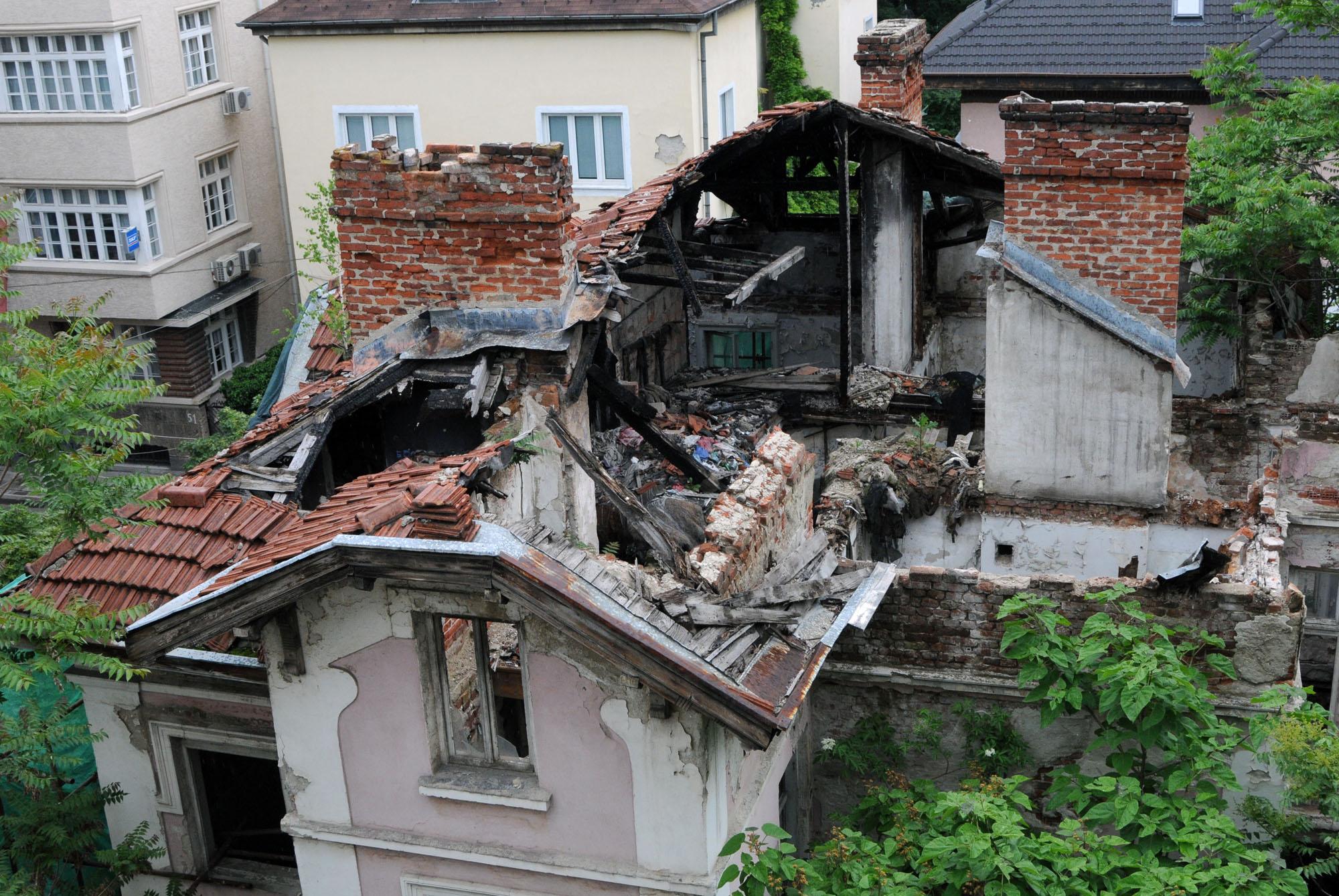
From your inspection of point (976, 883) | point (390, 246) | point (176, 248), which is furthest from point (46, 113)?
point (976, 883)

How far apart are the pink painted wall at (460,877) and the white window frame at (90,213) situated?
20.5 m

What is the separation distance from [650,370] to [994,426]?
5447 millimetres

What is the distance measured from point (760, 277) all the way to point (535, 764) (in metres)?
7.59

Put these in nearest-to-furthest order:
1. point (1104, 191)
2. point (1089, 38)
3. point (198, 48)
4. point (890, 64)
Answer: point (1104, 191)
point (890, 64)
point (1089, 38)
point (198, 48)

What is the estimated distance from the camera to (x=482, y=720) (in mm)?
8492

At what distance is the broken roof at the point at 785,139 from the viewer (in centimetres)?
1364

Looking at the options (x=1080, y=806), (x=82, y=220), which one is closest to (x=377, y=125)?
(x=82, y=220)

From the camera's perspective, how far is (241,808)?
36.0 ft

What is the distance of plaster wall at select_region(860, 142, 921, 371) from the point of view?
17031 millimetres

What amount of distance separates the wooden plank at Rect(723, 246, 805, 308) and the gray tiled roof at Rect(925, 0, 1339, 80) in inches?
399

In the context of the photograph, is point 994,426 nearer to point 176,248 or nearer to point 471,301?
point 471,301

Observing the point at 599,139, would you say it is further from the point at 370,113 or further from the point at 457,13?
the point at 370,113

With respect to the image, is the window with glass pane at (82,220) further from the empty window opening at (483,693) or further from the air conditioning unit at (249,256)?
the empty window opening at (483,693)

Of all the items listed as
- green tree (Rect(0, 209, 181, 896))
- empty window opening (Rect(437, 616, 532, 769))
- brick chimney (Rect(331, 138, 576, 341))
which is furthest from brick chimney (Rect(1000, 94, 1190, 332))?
green tree (Rect(0, 209, 181, 896))
